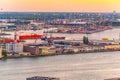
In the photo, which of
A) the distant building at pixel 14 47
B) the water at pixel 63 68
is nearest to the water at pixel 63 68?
the water at pixel 63 68

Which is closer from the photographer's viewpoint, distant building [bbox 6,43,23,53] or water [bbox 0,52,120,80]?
water [bbox 0,52,120,80]

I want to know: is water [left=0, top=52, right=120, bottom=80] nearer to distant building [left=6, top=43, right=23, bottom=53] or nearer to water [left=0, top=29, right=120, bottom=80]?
water [left=0, top=29, right=120, bottom=80]

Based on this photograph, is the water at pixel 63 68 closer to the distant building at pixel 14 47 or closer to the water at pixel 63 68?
the water at pixel 63 68

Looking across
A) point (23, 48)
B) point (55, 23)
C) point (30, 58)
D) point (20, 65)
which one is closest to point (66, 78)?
point (20, 65)

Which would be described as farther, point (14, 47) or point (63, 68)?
Answer: point (14, 47)

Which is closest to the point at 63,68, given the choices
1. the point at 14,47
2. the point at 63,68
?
the point at 63,68

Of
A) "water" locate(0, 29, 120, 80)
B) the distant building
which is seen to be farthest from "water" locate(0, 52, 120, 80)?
the distant building

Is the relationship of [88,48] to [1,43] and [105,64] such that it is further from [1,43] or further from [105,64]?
[105,64]

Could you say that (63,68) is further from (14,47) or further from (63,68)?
(14,47)
